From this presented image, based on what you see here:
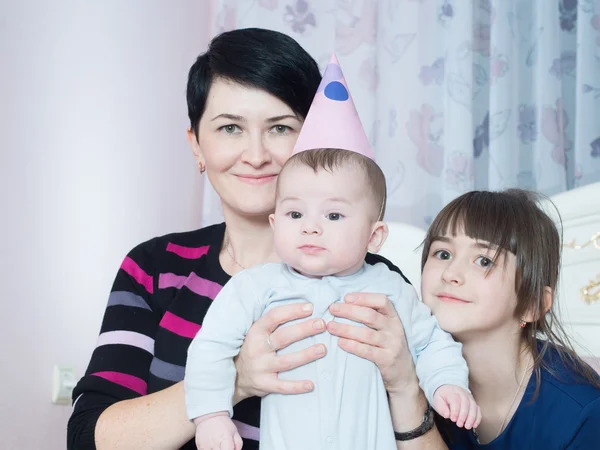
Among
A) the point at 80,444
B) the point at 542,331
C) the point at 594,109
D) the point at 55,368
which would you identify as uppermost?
the point at 594,109

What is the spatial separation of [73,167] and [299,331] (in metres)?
1.60

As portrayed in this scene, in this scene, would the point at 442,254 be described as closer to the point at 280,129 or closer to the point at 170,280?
the point at 280,129

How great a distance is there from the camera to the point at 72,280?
2.56m

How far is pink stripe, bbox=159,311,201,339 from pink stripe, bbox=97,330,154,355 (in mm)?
52

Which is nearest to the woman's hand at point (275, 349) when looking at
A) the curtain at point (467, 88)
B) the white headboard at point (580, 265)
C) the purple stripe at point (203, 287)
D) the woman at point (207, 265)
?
the woman at point (207, 265)

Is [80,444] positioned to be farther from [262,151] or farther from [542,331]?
[542,331]

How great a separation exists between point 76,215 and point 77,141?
0.26m

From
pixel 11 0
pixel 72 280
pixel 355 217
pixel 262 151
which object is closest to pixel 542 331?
pixel 355 217

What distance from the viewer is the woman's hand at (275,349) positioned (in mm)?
1223

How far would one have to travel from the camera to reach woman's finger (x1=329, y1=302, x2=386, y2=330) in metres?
1.25

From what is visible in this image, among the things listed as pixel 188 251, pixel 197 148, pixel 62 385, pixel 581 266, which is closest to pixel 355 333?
pixel 188 251

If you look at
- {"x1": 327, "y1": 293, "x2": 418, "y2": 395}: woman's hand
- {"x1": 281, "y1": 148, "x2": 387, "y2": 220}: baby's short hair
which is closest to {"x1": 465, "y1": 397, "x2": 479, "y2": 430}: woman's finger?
{"x1": 327, "y1": 293, "x2": 418, "y2": 395}: woman's hand

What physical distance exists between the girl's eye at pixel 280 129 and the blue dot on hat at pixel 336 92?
0.21 meters

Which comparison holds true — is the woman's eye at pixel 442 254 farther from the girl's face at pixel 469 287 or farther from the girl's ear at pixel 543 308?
the girl's ear at pixel 543 308
